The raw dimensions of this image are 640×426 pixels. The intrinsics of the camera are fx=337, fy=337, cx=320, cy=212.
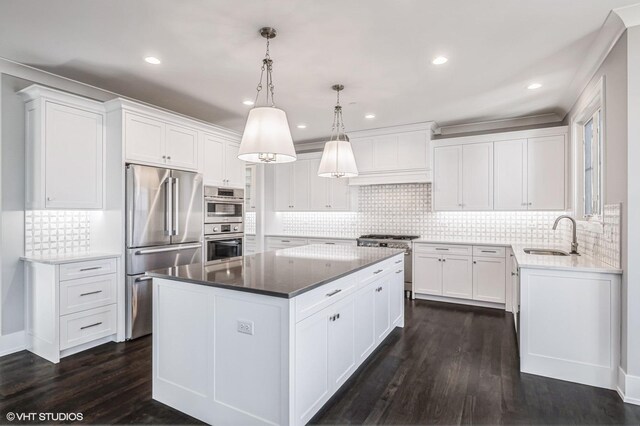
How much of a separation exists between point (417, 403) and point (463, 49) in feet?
9.00

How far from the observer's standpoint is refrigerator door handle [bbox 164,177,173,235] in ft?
12.1

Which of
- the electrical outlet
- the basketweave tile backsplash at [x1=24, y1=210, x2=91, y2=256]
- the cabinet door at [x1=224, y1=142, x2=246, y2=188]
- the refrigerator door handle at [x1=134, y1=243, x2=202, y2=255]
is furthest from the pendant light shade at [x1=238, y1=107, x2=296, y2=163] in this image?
the cabinet door at [x1=224, y1=142, x2=246, y2=188]

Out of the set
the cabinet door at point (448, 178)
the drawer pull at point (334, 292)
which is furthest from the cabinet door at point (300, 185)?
the drawer pull at point (334, 292)

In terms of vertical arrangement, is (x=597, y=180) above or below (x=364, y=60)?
below

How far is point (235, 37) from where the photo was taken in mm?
2590

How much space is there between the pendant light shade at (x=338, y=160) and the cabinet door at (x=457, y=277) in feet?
7.89

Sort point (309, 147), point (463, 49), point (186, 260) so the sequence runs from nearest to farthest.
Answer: point (463, 49) < point (186, 260) < point (309, 147)

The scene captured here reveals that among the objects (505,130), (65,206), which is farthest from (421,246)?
(65,206)

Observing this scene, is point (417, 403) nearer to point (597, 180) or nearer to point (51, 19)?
point (597, 180)

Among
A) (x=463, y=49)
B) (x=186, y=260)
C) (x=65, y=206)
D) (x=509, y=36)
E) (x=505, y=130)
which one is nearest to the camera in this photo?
(x=509, y=36)

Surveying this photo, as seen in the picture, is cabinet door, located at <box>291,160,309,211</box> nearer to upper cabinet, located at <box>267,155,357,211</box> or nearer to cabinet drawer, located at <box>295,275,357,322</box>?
upper cabinet, located at <box>267,155,357,211</box>

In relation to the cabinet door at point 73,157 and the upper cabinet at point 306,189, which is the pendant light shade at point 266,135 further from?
the upper cabinet at point 306,189

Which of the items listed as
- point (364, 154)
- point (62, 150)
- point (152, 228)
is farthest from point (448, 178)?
point (62, 150)

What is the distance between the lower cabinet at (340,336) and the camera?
191 centimetres
